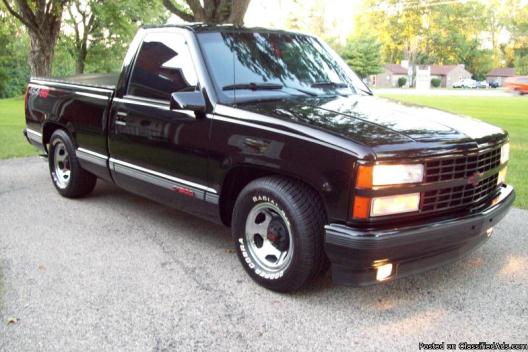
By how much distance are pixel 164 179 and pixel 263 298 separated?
4.69 ft

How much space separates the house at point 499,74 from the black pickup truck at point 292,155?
96.6 metres

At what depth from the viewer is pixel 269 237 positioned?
3693 mm

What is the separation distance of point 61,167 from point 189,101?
299 centimetres

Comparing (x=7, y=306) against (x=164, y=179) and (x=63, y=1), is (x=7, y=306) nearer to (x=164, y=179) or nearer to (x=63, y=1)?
(x=164, y=179)

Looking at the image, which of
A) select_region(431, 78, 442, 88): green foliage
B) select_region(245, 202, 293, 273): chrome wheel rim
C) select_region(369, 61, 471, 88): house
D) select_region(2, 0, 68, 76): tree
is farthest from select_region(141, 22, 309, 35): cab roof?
select_region(369, 61, 471, 88): house

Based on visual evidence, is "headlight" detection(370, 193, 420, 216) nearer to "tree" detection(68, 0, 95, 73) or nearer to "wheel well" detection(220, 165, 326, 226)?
"wheel well" detection(220, 165, 326, 226)

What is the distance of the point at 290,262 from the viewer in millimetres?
3490

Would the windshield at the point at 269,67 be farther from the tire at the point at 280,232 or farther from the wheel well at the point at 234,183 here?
the tire at the point at 280,232

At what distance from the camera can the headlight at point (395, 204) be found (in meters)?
3.09

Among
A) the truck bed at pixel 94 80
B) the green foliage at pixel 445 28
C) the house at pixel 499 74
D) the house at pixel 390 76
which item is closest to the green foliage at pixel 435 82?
the green foliage at pixel 445 28

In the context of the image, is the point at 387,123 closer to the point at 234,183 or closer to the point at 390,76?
the point at 234,183

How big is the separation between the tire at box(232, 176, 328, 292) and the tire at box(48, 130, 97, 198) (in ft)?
8.94

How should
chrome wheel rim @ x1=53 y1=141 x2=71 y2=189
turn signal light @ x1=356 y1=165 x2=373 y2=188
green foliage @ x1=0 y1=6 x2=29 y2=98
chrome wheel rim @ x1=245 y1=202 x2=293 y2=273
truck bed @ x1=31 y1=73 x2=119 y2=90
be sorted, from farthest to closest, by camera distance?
green foliage @ x1=0 y1=6 x2=29 y2=98, chrome wheel rim @ x1=53 y1=141 x2=71 y2=189, truck bed @ x1=31 y1=73 x2=119 y2=90, chrome wheel rim @ x1=245 y1=202 x2=293 y2=273, turn signal light @ x1=356 y1=165 x2=373 y2=188

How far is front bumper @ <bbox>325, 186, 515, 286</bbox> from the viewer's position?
3062 millimetres
